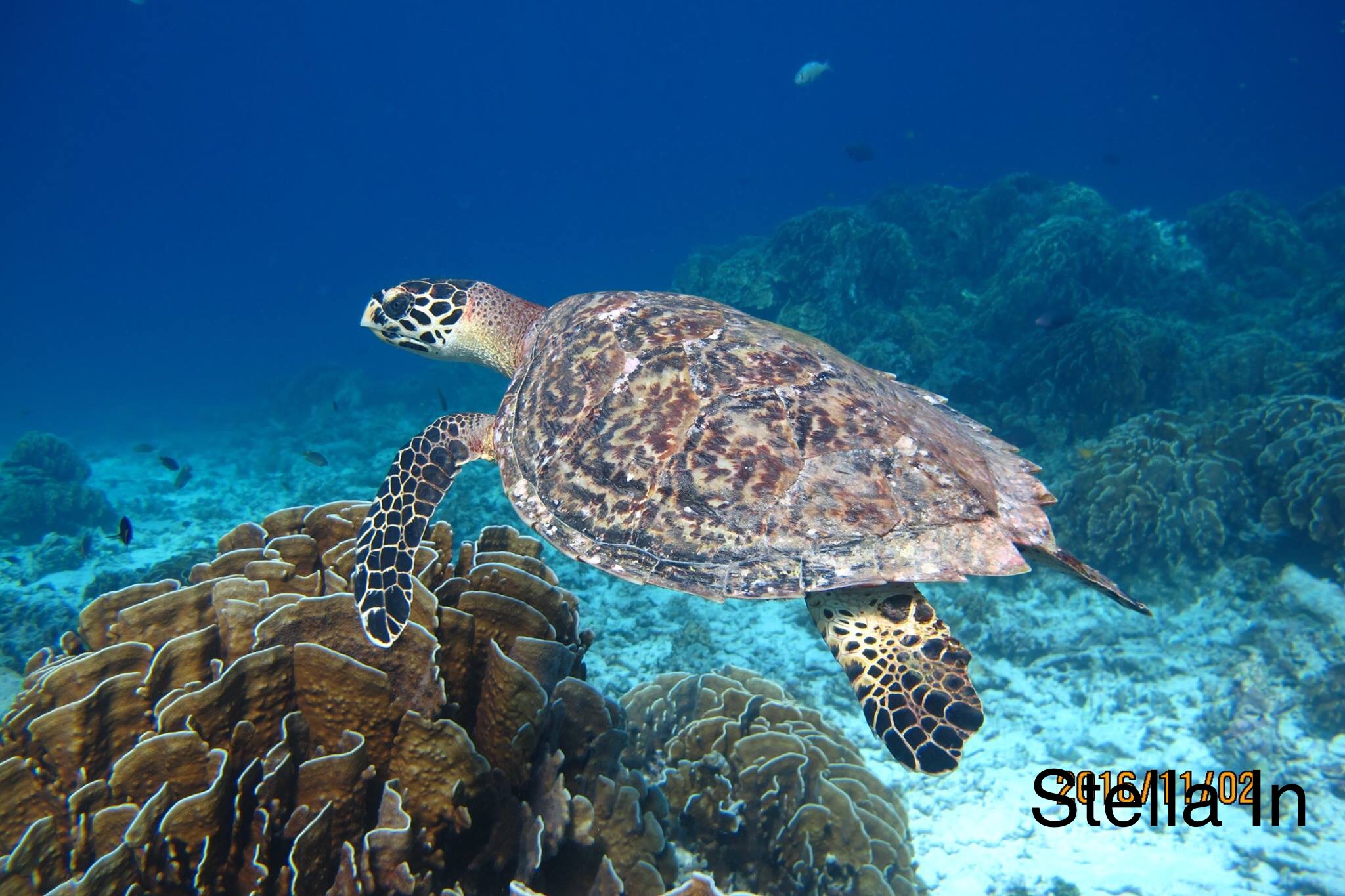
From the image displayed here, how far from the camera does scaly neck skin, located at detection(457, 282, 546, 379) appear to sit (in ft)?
16.2

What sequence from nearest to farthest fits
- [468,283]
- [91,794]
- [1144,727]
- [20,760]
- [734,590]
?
[91,794], [20,760], [734,590], [468,283], [1144,727]

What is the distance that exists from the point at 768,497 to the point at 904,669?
3.61 ft

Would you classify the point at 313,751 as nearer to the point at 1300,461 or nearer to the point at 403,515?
the point at 403,515

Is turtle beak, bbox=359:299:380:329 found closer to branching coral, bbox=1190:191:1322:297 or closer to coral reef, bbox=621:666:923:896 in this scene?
coral reef, bbox=621:666:923:896

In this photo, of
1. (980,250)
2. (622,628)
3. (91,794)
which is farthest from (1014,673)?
(980,250)

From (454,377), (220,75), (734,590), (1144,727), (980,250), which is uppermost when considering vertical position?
(220,75)

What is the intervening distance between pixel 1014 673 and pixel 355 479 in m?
13.4

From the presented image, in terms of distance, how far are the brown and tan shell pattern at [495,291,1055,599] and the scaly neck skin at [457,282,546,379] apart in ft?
4.33

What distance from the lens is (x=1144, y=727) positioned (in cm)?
589

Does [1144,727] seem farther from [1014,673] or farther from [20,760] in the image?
[20,760]

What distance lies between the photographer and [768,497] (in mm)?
2994
